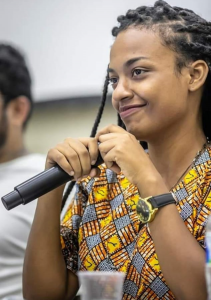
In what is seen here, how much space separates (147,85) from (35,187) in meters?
0.39

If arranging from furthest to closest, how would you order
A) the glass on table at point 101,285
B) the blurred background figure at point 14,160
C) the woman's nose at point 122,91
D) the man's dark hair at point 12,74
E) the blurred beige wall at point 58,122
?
the blurred beige wall at point 58,122
the man's dark hair at point 12,74
the blurred background figure at point 14,160
the woman's nose at point 122,91
the glass on table at point 101,285

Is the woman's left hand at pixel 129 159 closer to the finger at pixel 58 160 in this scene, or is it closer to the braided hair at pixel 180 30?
the finger at pixel 58 160

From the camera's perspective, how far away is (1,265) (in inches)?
71.2

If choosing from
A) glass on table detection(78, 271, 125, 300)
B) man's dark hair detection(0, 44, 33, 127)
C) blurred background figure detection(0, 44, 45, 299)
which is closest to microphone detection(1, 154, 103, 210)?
glass on table detection(78, 271, 125, 300)

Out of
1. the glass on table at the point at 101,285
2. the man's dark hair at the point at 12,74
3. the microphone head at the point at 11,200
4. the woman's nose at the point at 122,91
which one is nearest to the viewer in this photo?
the glass on table at the point at 101,285

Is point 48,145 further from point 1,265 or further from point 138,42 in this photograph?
point 138,42

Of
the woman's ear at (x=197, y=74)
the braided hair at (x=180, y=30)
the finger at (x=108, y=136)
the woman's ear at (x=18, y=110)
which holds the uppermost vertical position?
the woman's ear at (x=18, y=110)

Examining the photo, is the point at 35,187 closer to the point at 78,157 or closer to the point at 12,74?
the point at 78,157

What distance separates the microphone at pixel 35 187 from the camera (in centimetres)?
117

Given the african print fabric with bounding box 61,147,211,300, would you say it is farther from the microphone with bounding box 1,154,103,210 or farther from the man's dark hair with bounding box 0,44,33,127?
the man's dark hair with bounding box 0,44,33,127

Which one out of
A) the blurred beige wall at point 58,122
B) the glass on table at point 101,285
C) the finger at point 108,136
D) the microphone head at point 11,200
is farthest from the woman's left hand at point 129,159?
the blurred beige wall at point 58,122

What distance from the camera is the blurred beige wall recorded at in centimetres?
297

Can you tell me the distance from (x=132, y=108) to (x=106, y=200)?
29 centimetres

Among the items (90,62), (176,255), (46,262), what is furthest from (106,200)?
(90,62)
